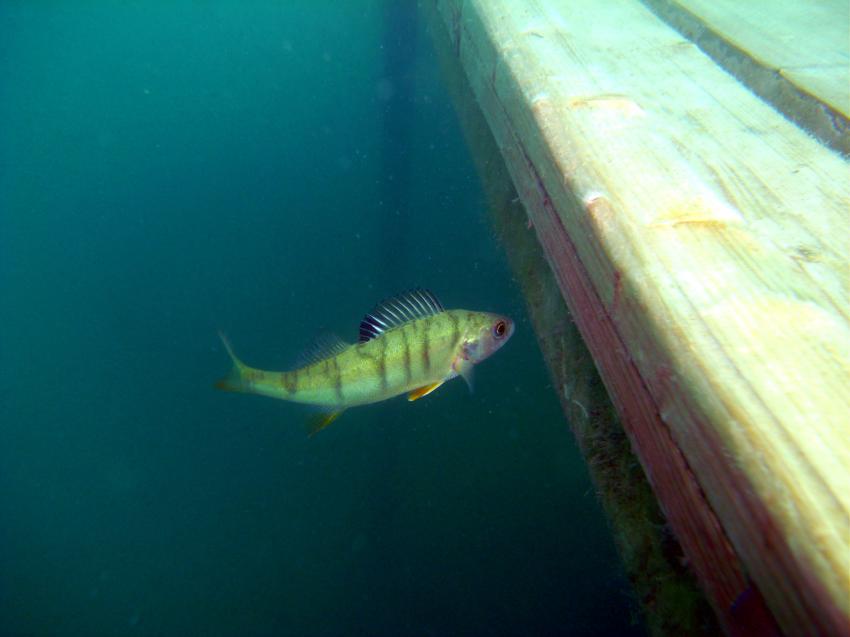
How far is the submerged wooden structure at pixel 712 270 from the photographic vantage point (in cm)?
74

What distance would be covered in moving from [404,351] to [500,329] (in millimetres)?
694

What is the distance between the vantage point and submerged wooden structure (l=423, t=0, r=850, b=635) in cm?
74

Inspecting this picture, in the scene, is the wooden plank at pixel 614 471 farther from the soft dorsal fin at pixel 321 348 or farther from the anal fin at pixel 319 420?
the anal fin at pixel 319 420

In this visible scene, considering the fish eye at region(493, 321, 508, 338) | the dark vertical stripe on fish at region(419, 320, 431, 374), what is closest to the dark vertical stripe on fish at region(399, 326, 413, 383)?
Answer: the dark vertical stripe on fish at region(419, 320, 431, 374)

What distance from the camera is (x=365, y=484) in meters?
9.69

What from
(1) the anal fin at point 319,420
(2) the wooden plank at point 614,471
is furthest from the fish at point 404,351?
(2) the wooden plank at point 614,471

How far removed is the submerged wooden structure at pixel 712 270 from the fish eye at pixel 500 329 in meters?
1.27

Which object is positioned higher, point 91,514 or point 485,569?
point 485,569

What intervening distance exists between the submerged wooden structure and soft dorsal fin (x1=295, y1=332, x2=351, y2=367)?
188 centimetres

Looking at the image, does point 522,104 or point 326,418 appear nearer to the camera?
point 522,104

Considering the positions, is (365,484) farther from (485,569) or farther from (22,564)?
(22,564)

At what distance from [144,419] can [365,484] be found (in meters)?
8.69

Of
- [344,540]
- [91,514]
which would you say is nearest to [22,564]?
[91,514]

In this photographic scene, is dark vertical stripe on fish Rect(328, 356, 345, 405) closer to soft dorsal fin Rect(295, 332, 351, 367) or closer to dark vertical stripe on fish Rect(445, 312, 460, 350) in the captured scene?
soft dorsal fin Rect(295, 332, 351, 367)
